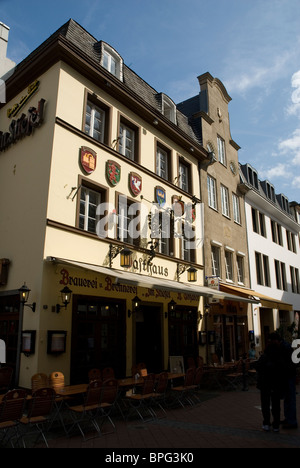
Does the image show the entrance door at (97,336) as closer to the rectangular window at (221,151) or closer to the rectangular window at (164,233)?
the rectangular window at (164,233)

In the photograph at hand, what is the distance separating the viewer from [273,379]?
6430mm

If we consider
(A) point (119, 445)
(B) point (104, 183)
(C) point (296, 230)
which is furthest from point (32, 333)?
(C) point (296, 230)

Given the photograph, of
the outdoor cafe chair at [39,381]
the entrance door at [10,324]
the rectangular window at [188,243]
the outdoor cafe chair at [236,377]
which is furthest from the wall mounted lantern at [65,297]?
the rectangular window at [188,243]

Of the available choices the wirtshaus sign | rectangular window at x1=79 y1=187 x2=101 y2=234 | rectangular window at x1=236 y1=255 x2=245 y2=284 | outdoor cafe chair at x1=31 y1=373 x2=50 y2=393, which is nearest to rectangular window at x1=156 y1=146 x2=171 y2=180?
rectangular window at x1=79 y1=187 x2=101 y2=234

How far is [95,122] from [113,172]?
1798 mm

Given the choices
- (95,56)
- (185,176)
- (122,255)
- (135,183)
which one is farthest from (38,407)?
(185,176)

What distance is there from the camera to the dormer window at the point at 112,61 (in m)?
12.4

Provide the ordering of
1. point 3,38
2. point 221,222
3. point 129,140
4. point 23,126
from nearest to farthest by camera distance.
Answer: point 23,126
point 129,140
point 3,38
point 221,222

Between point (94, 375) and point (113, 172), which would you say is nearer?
point (94, 375)

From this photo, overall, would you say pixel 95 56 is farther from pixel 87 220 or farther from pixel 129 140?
pixel 87 220

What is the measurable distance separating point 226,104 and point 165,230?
1106 cm

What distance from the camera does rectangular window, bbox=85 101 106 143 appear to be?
11344mm

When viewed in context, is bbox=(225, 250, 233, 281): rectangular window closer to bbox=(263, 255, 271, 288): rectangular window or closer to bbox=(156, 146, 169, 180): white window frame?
bbox=(263, 255, 271, 288): rectangular window

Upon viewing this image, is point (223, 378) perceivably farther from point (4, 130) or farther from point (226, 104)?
point (226, 104)
